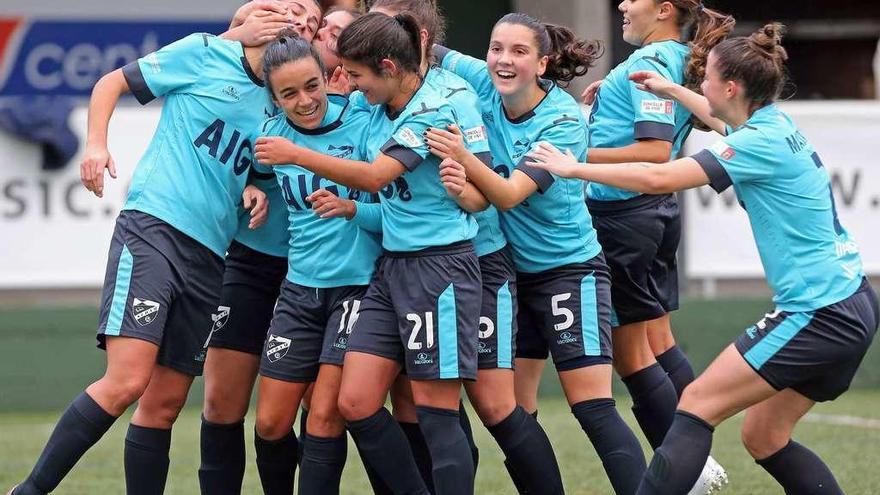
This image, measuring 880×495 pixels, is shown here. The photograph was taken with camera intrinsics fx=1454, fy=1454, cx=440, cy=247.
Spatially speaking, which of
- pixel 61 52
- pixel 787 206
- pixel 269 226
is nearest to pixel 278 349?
pixel 269 226

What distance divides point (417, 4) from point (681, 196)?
17.7 ft

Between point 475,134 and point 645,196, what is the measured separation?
40.9 inches

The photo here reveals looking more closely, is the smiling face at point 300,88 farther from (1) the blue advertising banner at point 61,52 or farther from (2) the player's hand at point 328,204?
(1) the blue advertising banner at point 61,52

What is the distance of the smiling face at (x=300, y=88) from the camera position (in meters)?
4.72

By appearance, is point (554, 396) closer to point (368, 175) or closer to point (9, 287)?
point (9, 287)

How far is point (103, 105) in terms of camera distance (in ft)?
16.5

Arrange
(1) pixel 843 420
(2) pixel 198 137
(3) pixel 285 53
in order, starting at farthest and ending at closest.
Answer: (1) pixel 843 420 < (2) pixel 198 137 < (3) pixel 285 53

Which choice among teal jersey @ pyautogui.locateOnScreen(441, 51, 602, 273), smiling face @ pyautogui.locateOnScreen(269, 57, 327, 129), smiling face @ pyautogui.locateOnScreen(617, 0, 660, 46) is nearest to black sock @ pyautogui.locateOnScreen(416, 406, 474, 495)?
teal jersey @ pyautogui.locateOnScreen(441, 51, 602, 273)

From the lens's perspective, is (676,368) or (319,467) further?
(676,368)

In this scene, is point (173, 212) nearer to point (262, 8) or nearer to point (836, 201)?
point (262, 8)

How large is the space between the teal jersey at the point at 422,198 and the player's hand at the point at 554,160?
0.99ft

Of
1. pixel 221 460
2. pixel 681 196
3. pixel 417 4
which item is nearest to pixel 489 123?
pixel 417 4

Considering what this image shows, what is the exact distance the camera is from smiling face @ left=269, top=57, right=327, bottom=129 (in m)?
4.72

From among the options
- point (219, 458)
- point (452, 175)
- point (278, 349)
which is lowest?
point (219, 458)
